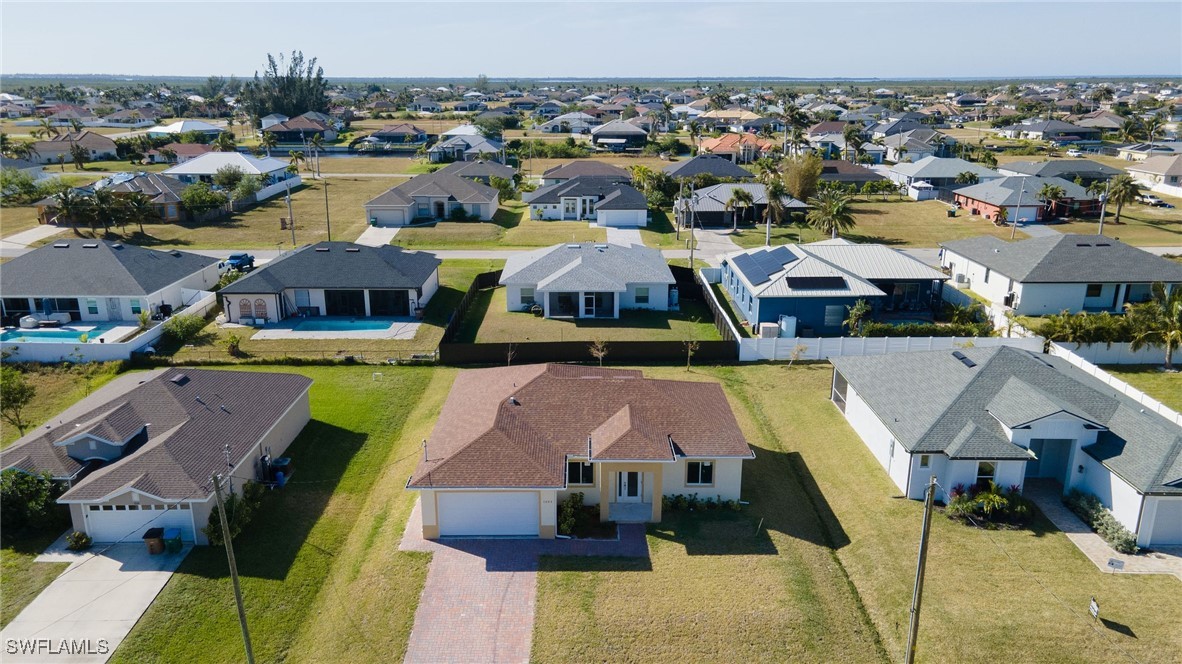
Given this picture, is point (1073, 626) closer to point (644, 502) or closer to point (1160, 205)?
point (644, 502)

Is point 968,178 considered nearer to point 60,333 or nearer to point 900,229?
point 900,229

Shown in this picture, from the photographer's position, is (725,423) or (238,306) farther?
(238,306)

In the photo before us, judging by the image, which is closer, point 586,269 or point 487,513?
point 487,513

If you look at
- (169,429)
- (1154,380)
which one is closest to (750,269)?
(1154,380)

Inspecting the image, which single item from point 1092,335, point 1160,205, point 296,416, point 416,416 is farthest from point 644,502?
point 1160,205

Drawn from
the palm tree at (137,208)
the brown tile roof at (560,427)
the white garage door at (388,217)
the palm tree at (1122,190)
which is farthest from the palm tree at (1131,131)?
the palm tree at (137,208)

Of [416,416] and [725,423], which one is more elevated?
[725,423]

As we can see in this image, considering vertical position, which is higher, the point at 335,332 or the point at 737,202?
the point at 737,202
